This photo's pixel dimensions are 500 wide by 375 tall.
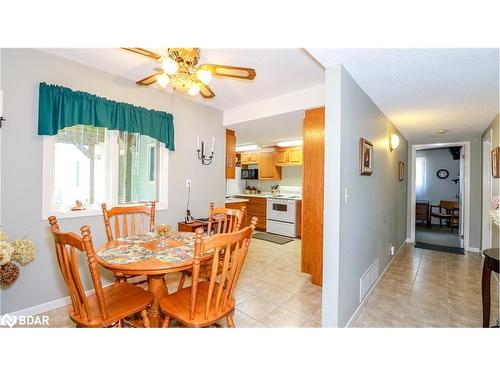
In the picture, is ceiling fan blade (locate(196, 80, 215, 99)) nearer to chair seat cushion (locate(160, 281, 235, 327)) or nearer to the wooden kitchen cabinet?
chair seat cushion (locate(160, 281, 235, 327))

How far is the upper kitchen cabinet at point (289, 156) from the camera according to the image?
536cm

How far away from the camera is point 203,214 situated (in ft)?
11.1

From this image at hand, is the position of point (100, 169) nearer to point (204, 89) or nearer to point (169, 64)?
point (204, 89)

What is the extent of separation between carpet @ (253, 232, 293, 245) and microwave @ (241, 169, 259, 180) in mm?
1785

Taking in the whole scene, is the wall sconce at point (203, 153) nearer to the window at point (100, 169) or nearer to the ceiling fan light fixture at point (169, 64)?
the window at point (100, 169)

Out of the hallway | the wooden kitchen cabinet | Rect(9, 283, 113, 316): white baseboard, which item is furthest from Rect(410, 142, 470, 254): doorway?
Rect(9, 283, 113, 316): white baseboard

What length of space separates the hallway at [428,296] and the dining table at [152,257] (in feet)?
5.17

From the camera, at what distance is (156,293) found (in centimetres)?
170

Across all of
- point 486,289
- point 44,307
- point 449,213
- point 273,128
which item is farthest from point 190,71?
point 449,213
